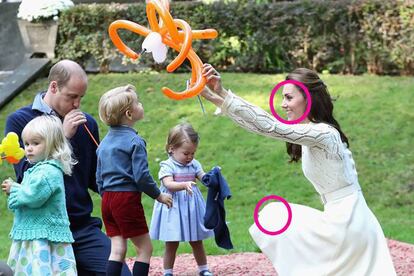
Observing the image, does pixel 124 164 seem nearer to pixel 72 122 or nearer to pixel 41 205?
pixel 72 122

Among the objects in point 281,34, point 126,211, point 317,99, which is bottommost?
point 281,34

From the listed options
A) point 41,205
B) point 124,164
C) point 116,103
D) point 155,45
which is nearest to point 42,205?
point 41,205

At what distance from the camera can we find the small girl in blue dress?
21.8 ft

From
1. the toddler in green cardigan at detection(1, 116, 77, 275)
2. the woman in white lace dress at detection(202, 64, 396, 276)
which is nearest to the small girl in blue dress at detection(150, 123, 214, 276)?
the toddler in green cardigan at detection(1, 116, 77, 275)

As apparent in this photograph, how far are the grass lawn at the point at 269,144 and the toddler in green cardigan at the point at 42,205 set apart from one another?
332 cm

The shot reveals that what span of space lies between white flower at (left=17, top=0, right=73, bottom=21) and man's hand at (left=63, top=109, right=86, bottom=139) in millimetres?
9086

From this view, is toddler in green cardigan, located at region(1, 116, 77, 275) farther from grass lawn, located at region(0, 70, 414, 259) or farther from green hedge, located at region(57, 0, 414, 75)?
green hedge, located at region(57, 0, 414, 75)

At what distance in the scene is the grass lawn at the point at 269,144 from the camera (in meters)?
10.3

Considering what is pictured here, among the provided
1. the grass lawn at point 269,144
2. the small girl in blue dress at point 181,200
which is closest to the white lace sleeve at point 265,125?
the small girl in blue dress at point 181,200

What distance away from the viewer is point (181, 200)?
6.72 m

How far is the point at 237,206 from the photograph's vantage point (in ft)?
34.3

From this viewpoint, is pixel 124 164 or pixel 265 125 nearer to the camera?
pixel 265 125

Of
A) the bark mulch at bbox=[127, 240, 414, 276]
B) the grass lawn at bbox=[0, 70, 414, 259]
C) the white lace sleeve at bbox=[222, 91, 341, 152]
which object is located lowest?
the grass lawn at bbox=[0, 70, 414, 259]

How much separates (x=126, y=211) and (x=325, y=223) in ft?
4.51
